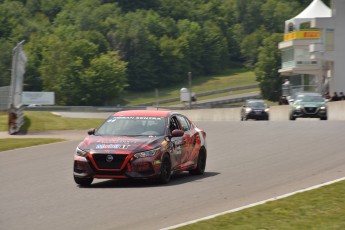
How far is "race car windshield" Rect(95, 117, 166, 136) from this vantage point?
1703 cm

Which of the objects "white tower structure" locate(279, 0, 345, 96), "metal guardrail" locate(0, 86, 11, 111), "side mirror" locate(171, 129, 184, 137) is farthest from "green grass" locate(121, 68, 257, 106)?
"side mirror" locate(171, 129, 184, 137)

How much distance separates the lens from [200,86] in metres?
179

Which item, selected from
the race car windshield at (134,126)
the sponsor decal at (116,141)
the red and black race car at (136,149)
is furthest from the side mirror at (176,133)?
the sponsor decal at (116,141)

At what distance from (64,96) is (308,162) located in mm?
144244

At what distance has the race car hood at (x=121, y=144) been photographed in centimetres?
1612

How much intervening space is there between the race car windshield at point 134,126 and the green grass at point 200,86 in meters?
154

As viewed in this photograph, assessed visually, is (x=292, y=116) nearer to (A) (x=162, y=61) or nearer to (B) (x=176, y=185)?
(B) (x=176, y=185)

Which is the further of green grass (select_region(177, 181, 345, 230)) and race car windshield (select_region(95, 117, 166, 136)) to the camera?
race car windshield (select_region(95, 117, 166, 136))

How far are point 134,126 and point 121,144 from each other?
1.07 metres

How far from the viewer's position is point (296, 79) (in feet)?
342

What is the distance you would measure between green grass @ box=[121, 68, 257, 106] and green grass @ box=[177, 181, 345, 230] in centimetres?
15856

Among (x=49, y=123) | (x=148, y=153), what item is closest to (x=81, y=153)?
(x=148, y=153)

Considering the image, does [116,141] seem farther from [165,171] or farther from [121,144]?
[165,171]

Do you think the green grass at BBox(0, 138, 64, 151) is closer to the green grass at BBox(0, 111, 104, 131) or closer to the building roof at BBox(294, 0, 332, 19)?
the green grass at BBox(0, 111, 104, 131)
